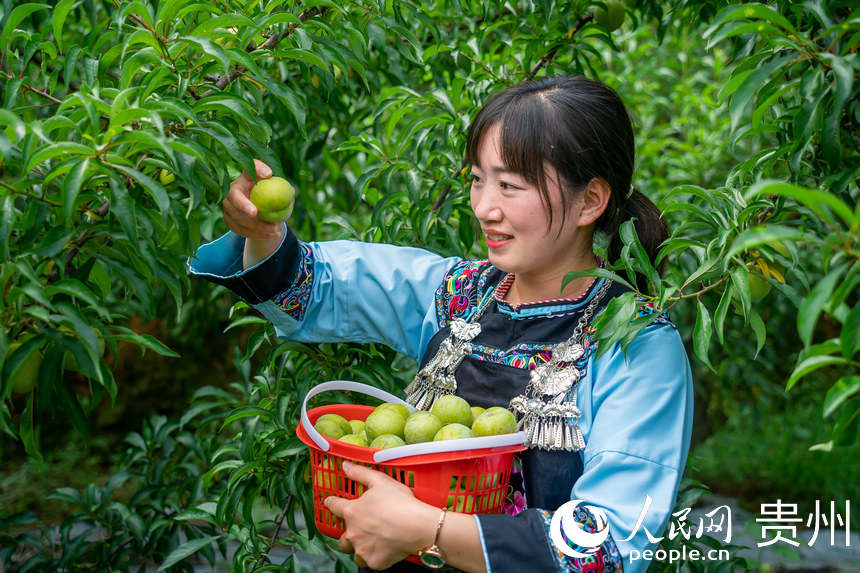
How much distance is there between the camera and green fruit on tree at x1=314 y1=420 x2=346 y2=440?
59.3 inches

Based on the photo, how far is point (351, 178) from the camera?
10.8 feet

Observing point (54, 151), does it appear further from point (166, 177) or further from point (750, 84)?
point (750, 84)

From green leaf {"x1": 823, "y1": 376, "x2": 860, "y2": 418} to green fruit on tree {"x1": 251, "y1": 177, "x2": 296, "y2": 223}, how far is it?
100 cm

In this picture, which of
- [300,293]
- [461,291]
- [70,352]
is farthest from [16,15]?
[461,291]

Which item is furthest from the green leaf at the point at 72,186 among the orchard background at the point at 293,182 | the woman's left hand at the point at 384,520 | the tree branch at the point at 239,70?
the woman's left hand at the point at 384,520

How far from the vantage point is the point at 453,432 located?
4.50 feet

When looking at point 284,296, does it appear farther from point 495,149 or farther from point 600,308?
point 600,308

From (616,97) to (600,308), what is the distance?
1.51 ft

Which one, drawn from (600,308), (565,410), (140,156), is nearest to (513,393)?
(565,410)

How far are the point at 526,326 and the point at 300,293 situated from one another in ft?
1.68

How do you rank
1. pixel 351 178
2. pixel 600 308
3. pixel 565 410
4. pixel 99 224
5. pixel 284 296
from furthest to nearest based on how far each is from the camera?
1. pixel 351 178
2. pixel 284 296
3. pixel 600 308
4. pixel 565 410
5. pixel 99 224

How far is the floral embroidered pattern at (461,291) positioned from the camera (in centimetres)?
176

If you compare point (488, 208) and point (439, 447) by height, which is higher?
point (488, 208)

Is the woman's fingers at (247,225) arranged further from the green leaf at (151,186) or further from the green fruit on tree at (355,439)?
the green fruit on tree at (355,439)
